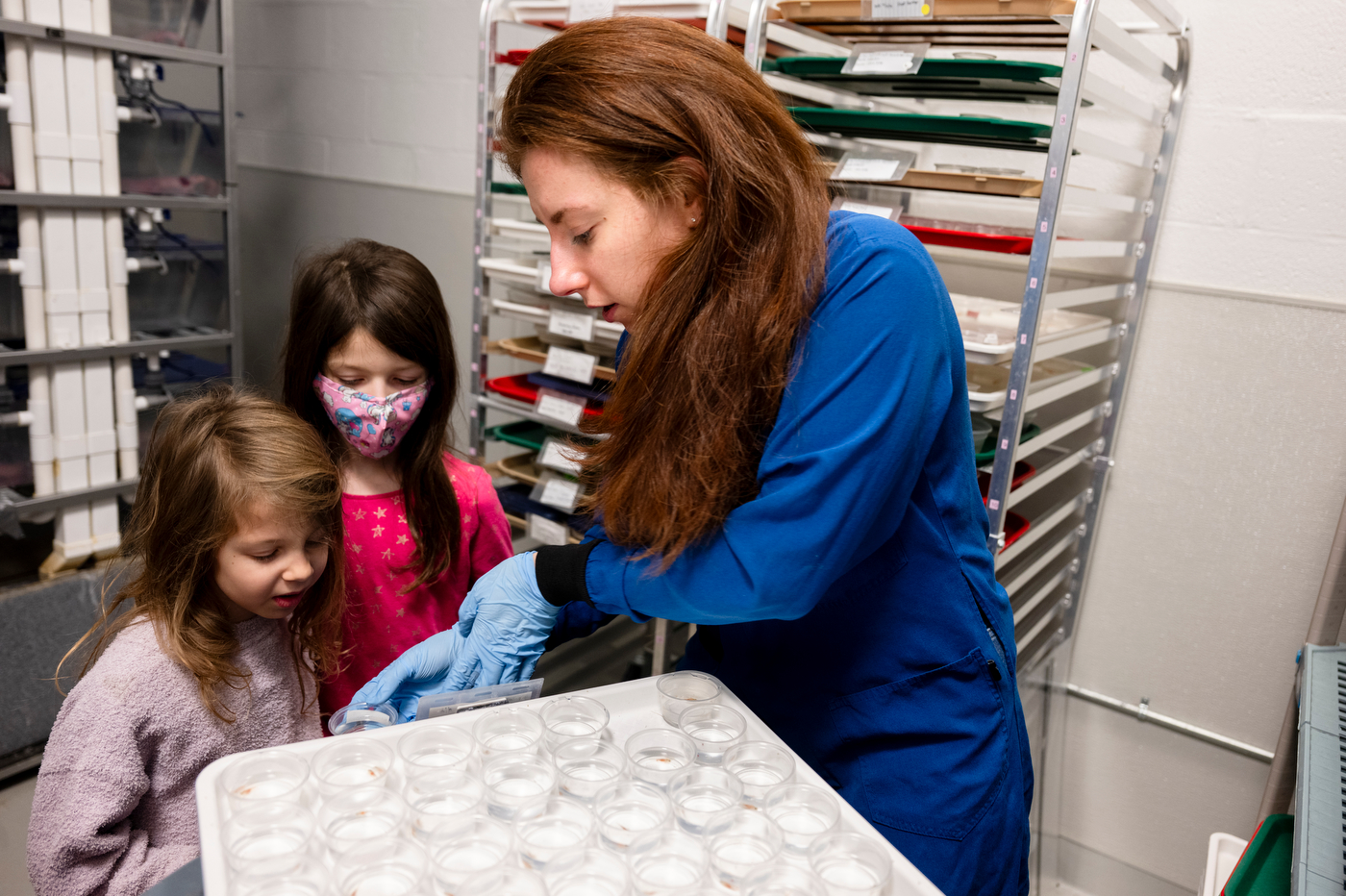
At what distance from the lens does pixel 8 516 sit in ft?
7.94

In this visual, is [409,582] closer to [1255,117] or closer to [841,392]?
[841,392]

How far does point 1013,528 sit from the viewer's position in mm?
1784

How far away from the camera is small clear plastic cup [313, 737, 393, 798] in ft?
2.45

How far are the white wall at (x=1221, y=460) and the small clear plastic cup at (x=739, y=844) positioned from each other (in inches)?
66.0

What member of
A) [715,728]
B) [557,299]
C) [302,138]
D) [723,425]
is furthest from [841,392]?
[302,138]

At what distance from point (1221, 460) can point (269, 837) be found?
6.48ft

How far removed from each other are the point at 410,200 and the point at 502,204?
0.37 m

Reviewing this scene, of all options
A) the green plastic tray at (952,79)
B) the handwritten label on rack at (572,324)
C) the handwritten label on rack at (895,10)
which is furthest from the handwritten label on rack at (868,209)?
the handwritten label on rack at (572,324)

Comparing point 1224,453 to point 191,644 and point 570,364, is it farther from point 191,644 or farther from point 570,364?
point 191,644

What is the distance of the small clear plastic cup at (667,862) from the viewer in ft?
2.16

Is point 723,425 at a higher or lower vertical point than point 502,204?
lower

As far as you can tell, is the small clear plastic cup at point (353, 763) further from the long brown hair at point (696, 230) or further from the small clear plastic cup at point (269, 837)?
the long brown hair at point (696, 230)

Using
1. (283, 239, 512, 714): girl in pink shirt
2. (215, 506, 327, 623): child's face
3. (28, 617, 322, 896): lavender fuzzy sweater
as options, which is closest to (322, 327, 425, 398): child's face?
(283, 239, 512, 714): girl in pink shirt

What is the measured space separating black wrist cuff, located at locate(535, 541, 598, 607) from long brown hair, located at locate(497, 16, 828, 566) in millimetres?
117
